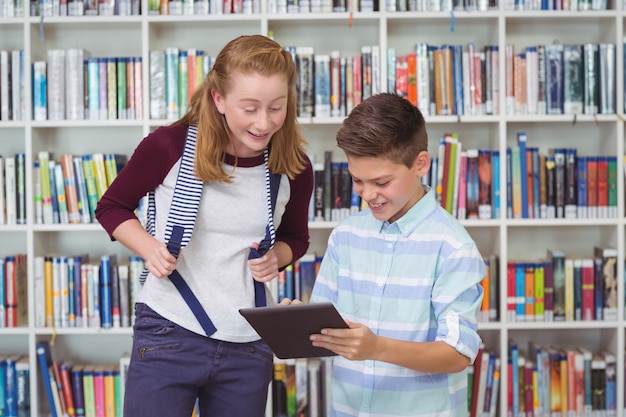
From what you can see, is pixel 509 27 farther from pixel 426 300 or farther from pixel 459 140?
pixel 426 300

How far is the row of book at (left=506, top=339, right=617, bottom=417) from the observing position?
3.14 metres

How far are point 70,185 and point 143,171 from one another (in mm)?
1612

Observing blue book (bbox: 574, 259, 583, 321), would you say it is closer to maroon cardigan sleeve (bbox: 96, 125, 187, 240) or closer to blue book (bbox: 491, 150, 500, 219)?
blue book (bbox: 491, 150, 500, 219)

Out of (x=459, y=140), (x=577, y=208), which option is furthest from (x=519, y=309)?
(x=459, y=140)

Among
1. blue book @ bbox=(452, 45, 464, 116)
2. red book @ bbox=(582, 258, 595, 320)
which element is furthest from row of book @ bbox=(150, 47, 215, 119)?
red book @ bbox=(582, 258, 595, 320)

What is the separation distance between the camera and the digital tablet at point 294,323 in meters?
1.34

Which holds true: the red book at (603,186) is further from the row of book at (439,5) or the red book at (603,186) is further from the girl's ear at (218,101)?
the girl's ear at (218,101)

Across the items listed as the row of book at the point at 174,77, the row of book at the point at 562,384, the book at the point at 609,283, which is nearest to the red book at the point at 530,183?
the book at the point at 609,283

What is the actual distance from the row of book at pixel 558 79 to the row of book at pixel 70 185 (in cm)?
164

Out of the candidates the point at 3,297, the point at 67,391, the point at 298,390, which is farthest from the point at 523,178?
the point at 3,297

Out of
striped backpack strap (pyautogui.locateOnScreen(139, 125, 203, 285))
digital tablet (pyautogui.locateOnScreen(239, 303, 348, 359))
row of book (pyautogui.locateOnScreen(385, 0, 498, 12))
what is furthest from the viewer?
row of book (pyautogui.locateOnScreen(385, 0, 498, 12))

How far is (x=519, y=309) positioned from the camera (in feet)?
10.3

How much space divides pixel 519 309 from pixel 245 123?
1.93 meters

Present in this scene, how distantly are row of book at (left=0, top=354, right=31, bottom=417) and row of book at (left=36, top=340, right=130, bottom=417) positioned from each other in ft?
0.23
